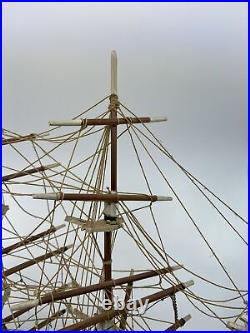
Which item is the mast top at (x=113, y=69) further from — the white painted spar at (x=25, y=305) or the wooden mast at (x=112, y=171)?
the white painted spar at (x=25, y=305)

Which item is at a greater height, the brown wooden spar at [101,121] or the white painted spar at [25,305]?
the brown wooden spar at [101,121]

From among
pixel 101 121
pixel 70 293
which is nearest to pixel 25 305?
pixel 70 293

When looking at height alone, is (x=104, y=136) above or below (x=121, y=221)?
above

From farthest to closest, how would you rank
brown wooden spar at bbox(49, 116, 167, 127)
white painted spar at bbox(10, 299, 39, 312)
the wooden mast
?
the wooden mast
brown wooden spar at bbox(49, 116, 167, 127)
white painted spar at bbox(10, 299, 39, 312)

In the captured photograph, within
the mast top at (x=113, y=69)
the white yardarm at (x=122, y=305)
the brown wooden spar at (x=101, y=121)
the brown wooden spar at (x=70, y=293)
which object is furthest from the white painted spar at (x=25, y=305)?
the mast top at (x=113, y=69)

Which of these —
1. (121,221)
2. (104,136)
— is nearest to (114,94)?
(104,136)

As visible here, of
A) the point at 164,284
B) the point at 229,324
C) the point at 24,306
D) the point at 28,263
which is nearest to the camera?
the point at 24,306

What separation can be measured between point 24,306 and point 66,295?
196 mm

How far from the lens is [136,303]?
2.11 m

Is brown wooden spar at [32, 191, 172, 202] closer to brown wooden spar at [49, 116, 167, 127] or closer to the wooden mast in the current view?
the wooden mast

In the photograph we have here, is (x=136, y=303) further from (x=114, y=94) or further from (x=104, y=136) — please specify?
(x=114, y=94)

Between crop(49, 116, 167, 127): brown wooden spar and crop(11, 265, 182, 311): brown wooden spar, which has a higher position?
crop(49, 116, 167, 127): brown wooden spar

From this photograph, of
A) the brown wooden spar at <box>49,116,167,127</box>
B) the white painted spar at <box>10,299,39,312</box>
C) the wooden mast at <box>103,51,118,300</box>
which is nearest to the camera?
the white painted spar at <box>10,299,39,312</box>

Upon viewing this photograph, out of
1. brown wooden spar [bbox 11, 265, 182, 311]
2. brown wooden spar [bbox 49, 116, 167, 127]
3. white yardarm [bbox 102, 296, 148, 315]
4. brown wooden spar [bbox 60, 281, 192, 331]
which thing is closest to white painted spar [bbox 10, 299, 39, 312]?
brown wooden spar [bbox 11, 265, 182, 311]
